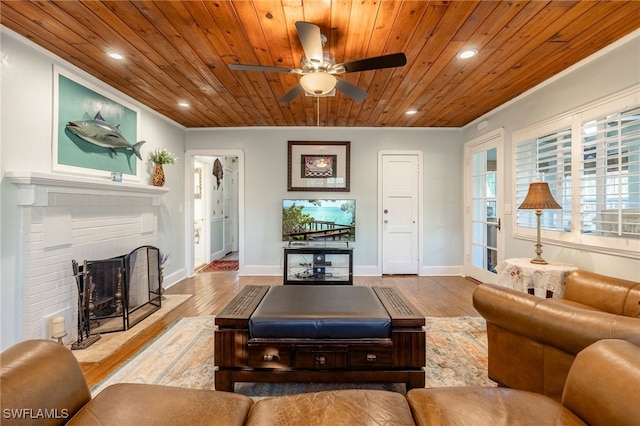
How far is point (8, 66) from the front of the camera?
2109 millimetres

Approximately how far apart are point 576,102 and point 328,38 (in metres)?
2.44

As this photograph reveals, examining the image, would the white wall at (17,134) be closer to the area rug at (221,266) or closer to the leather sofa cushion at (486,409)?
the leather sofa cushion at (486,409)

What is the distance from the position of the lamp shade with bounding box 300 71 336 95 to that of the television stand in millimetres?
2557

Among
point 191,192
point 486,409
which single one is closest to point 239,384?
point 486,409

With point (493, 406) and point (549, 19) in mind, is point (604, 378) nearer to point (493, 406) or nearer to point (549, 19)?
point (493, 406)

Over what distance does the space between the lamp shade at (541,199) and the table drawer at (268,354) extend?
2.49m

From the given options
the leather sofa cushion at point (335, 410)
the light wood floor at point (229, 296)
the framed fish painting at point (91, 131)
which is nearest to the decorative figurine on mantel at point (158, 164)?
the framed fish painting at point (91, 131)

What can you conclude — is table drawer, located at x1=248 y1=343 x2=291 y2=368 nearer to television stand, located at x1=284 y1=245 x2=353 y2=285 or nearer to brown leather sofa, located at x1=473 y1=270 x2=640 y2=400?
brown leather sofa, located at x1=473 y1=270 x2=640 y2=400

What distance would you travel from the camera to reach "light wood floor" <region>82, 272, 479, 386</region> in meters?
2.31

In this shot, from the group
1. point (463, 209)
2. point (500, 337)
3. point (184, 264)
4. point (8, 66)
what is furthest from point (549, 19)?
point (184, 264)

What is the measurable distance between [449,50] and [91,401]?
311 centimetres

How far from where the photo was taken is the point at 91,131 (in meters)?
2.75

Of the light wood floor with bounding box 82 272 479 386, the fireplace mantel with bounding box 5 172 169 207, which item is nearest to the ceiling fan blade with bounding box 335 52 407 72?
the fireplace mantel with bounding box 5 172 169 207

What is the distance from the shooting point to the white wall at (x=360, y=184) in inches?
190
